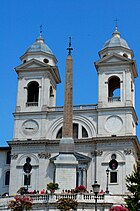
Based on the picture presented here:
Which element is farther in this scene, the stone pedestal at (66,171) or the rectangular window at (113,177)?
the rectangular window at (113,177)

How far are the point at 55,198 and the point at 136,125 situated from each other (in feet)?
111

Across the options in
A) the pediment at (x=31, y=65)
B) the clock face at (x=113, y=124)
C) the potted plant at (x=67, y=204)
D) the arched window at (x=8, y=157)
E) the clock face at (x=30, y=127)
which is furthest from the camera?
the arched window at (x=8, y=157)

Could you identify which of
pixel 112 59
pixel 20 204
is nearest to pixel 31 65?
pixel 112 59

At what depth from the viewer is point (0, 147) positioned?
86.4 metres

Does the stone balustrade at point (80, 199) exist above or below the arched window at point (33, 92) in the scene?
below

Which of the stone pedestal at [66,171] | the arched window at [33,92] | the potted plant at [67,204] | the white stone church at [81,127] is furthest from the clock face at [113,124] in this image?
the potted plant at [67,204]

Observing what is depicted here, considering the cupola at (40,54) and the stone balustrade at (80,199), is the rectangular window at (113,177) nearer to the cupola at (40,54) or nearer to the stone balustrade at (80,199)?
the cupola at (40,54)

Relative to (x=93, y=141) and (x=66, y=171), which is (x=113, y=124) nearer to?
(x=93, y=141)

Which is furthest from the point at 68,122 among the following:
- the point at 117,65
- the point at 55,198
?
the point at 117,65

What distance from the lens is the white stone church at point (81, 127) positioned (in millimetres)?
77438

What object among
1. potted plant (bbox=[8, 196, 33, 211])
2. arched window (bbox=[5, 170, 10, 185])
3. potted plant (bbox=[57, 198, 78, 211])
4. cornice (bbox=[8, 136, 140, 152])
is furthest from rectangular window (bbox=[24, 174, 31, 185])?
potted plant (bbox=[57, 198, 78, 211])

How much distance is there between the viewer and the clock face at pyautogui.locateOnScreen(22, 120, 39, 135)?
268ft

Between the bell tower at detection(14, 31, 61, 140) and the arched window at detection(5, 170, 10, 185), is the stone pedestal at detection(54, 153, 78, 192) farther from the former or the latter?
the arched window at detection(5, 170, 10, 185)

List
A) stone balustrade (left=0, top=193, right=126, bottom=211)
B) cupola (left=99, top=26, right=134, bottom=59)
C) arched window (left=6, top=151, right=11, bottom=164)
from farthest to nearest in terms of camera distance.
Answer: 1. arched window (left=6, top=151, right=11, bottom=164)
2. cupola (left=99, top=26, right=134, bottom=59)
3. stone balustrade (left=0, top=193, right=126, bottom=211)
